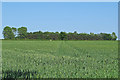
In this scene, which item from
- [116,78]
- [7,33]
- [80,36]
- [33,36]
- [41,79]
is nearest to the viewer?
[41,79]

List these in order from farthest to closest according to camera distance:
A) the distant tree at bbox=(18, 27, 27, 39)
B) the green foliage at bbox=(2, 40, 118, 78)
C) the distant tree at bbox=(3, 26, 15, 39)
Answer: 1. the distant tree at bbox=(18, 27, 27, 39)
2. the distant tree at bbox=(3, 26, 15, 39)
3. the green foliage at bbox=(2, 40, 118, 78)

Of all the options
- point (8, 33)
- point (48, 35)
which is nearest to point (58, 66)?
point (8, 33)

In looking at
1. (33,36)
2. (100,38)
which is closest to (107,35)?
(100,38)

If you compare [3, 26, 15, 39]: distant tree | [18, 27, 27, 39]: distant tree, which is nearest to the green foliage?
[3, 26, 15, 39]: distant tree

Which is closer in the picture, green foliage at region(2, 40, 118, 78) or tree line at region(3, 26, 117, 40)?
green foliage at region(2, 40, 118, 78)

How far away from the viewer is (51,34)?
98438 mm

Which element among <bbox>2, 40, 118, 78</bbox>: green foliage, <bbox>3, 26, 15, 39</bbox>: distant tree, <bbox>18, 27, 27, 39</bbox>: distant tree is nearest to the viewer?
<bbox>2, 40, 118, 78</bbox>: green foliage

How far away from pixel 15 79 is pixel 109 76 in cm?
305

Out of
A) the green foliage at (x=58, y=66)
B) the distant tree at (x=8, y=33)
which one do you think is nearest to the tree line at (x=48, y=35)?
the distant tree at (x=8, y=33)

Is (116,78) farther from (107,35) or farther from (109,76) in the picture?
(107,35)

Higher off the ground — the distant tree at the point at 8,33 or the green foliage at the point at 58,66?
the distant tree at the point at 8,33

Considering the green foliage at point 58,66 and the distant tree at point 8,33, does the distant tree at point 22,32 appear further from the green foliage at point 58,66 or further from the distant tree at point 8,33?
the green foliage at point 58,66

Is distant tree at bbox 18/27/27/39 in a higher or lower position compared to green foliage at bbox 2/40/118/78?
higher

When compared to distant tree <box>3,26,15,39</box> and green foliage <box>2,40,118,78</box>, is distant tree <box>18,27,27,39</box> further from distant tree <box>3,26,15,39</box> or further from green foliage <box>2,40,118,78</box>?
green foliage <box>2,40,118,78</box>
